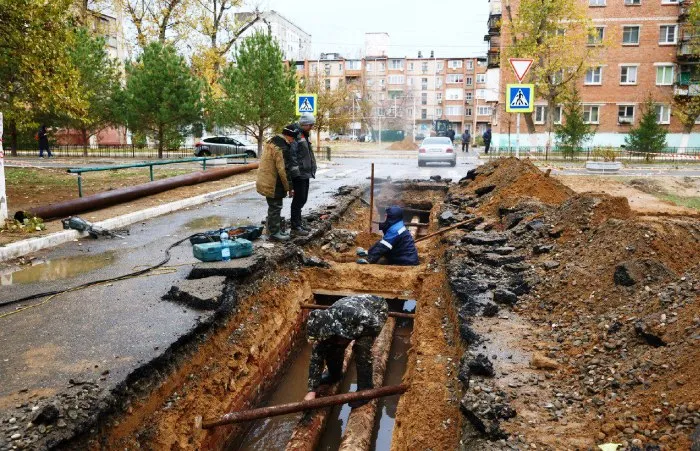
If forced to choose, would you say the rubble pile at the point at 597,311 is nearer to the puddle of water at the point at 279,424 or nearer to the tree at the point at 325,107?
the puddle of water at the point at 279,424

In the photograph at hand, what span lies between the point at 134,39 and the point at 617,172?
3080cm

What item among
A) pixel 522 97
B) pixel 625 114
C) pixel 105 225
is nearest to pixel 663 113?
pixel 625 114

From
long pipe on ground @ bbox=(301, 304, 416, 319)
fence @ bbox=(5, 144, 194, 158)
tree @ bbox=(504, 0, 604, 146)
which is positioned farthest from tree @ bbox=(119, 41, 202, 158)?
long pipe on ground @ bbox=(301, 304, 416, 319)

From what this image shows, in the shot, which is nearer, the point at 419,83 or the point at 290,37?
the point at 290,37

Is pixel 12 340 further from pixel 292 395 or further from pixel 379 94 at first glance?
pixel 379 94

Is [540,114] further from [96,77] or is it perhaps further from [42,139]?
[42,139]

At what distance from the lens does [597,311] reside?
483 centimetres

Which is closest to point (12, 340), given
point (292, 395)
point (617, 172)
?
point (292, 395)

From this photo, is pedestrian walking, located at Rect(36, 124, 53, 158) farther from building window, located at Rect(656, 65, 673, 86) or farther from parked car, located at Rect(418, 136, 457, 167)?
building window, located at Rect(656, 65, 673, 86)

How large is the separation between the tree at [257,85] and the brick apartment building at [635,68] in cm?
1959

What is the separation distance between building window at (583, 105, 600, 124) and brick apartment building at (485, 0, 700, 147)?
0.23 feet

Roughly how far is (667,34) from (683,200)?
32.4 meters

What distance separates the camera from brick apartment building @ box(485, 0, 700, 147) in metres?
38.5

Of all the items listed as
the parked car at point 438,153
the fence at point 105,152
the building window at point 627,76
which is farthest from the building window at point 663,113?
the fence at point 105,152
